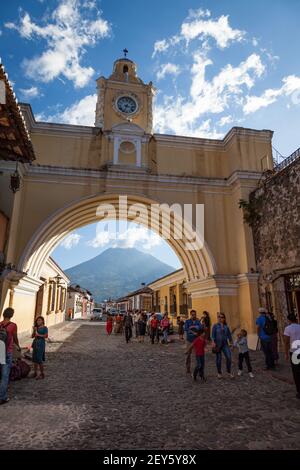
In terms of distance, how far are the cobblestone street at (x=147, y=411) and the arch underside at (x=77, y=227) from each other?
5587mm

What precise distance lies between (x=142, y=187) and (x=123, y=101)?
18.0 ft

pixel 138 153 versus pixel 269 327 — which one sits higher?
pixel 138 153

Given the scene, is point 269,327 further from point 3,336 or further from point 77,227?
point 77,227

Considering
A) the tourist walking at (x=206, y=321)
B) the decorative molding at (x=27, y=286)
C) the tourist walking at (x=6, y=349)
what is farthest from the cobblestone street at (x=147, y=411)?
the tourist walking at (x=206, y=321)

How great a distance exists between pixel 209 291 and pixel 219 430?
9.46 m

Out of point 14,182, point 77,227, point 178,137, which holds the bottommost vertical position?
point 77,227

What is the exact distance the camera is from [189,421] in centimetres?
430

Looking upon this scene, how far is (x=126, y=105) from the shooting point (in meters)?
15.5

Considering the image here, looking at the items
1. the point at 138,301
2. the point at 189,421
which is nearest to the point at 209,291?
the point at 189,421

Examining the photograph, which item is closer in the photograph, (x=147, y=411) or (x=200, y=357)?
(x=147, y=411)

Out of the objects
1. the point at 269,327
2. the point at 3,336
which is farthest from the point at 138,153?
the point at 3,336

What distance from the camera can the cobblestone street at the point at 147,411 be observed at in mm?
3646

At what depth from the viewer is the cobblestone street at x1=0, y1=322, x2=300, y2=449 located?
3.65 m

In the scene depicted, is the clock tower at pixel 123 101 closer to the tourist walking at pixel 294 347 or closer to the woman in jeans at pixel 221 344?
the woman in jeans at pixel 221 344
